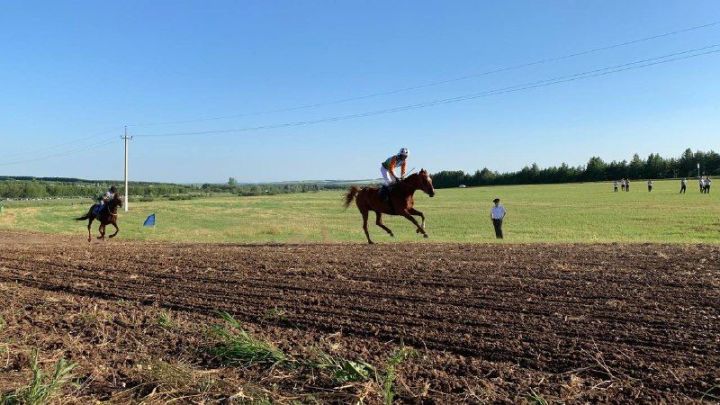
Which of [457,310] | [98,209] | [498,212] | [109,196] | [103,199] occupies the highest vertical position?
[109,196]

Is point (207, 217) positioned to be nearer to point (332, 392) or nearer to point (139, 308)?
point (139, 308)

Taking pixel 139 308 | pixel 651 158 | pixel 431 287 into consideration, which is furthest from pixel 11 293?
pixel 651 158

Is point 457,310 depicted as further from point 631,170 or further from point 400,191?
point 631,170

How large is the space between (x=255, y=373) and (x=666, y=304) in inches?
196

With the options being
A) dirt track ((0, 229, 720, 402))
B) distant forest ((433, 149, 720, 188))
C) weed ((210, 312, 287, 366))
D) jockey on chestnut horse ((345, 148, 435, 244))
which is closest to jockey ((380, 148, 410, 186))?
jockey on chestnut horse ((345, 148, 435, 244))

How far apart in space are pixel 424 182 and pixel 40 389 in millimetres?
12591

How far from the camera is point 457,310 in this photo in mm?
6621

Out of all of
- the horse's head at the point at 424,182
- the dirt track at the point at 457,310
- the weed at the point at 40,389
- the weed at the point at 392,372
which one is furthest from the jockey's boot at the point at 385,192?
the weed at the point at 40,389

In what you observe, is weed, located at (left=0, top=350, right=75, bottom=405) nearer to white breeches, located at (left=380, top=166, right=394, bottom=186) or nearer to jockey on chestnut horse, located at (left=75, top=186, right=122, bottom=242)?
white breeches, located at (left=380, top=166, right=394, bottom=186)

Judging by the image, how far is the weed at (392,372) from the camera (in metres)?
3.97

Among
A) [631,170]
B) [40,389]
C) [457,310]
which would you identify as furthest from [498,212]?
[631,170]

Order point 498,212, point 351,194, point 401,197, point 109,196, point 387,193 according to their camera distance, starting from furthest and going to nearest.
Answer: point 109,196, point 498,212, point 351,194, point 387,193, point 401,197

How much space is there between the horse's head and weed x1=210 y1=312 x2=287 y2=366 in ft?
35.1

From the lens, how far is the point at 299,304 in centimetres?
718
